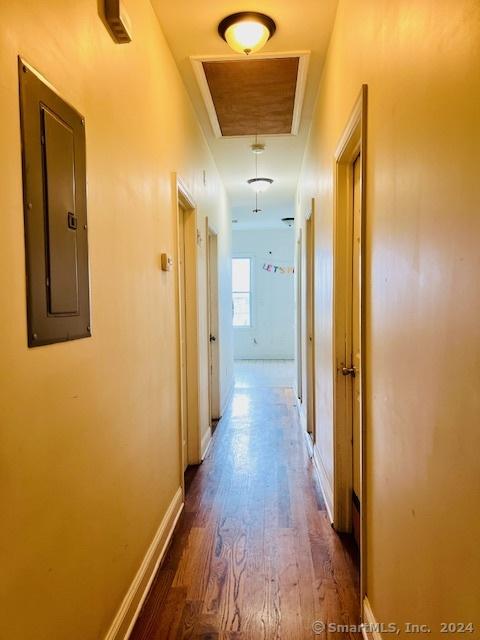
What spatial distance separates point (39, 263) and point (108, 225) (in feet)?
1.73

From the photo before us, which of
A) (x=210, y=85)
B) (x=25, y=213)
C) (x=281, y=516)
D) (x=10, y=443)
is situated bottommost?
(x=281, y=516)

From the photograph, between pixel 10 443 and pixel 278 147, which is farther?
pixel 278 147

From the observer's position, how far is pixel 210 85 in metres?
2.86

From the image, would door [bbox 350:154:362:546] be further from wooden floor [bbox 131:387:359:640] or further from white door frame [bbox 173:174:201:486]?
white door frame [bbox 173:174:201:486]

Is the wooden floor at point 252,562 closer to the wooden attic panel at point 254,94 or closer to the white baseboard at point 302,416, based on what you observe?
the white baseboard at point 302,416

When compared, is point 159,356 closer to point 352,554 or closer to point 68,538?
point 68,538

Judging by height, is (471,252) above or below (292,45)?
below

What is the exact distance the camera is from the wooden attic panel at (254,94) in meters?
2.62

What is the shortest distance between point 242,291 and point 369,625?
8073 mm

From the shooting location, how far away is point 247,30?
7.27ft

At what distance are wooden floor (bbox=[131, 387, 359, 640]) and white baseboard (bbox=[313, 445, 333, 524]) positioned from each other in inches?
2.4

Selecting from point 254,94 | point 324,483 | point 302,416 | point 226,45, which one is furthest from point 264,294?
point 226,45

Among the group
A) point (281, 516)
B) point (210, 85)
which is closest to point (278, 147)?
point (210, 85)

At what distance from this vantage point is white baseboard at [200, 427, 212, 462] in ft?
11.7
